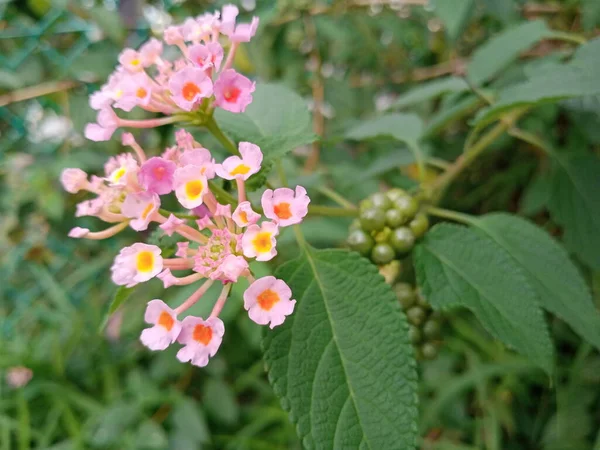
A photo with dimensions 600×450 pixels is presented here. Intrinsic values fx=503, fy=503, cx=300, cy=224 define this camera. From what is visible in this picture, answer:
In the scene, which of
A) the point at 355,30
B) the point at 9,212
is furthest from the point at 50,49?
the point at 355,30

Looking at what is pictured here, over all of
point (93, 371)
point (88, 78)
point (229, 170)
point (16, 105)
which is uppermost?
point (229, 170)

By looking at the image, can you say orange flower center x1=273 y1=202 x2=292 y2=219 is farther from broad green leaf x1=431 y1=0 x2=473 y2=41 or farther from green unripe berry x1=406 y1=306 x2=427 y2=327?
broad green leaf x1=431 y1=0 x2=473 y2=41

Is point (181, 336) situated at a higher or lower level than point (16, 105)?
higher

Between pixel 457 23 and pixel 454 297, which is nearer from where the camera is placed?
pixel 454 297

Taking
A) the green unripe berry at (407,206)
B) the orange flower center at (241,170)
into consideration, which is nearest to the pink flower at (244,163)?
the orange flower center at (241,170)

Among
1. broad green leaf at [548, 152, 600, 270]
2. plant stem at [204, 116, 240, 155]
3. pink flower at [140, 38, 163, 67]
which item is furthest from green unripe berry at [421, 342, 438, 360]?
pink flower at [140, 38, 163, 67]

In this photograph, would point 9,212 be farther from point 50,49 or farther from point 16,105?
point 50,49

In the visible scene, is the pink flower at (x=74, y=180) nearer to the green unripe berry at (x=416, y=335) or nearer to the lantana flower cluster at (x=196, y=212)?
the lantana flower cluster at (x=196, y=212)
